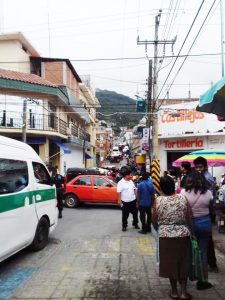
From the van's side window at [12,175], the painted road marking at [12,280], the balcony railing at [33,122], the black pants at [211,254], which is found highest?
the balcony railing at [33,122]

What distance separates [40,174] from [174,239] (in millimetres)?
4909

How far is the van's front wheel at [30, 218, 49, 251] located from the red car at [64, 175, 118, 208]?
32.9ft

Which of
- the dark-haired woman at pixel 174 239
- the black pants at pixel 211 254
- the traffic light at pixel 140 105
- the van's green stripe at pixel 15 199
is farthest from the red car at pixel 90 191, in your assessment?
the traffic light at pixel 140 105

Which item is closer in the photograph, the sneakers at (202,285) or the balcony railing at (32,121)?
the sneakers at (202,285)

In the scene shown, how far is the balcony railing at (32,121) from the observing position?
2994 centimetres

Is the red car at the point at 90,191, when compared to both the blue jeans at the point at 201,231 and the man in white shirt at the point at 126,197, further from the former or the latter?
the blue jeans at the point at 201,231

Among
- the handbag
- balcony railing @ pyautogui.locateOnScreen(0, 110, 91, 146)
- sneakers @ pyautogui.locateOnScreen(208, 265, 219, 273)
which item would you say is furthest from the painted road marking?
balcony railing @ pyautogui.locateOnScreen(0, 110, 91, 146)

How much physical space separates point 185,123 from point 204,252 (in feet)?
85.9

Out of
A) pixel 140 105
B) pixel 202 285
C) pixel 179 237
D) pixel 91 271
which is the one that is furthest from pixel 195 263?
pixel 140 105

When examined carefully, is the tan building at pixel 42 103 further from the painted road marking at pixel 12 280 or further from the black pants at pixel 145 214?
the painted road marking at pixel 12 280

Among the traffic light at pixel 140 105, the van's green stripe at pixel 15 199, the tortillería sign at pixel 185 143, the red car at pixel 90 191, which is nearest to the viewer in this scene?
the van's green stripe at pixel 15 199

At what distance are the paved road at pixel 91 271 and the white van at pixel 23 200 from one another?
1.44 feet

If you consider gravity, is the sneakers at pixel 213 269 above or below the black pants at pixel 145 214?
below

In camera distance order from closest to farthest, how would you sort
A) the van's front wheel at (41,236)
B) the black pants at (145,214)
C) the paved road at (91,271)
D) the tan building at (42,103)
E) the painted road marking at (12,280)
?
1. the paved road at (91,271)
2. the painted road marking at (12,280)
3. the van's front wheel at (41,236)
4. the black pants at (145,214)
5. the tan building at (42,103)
